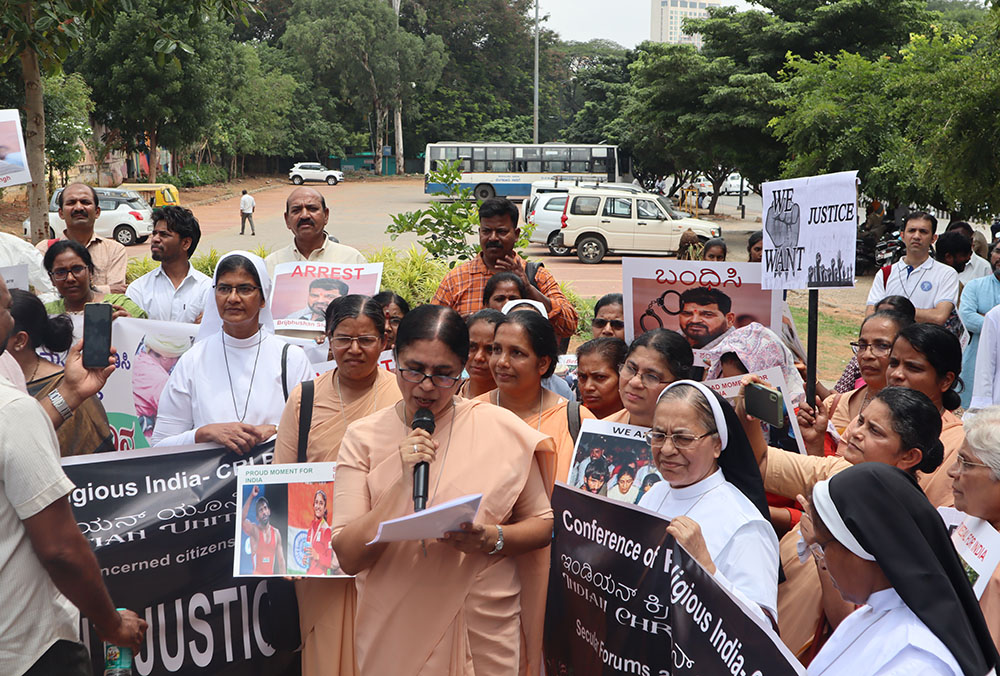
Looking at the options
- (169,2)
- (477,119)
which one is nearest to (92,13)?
(169,2)

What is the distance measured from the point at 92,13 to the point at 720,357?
5.67 metres

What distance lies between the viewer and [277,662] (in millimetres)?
3918

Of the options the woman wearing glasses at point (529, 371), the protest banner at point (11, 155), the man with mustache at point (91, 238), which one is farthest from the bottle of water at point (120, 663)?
the protest banner at point (11, 155)

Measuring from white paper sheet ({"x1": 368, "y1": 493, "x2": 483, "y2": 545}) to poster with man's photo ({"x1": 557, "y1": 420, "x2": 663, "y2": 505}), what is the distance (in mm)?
933

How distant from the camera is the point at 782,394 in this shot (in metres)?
3.65

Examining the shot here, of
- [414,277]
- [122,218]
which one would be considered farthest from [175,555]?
[122,218]

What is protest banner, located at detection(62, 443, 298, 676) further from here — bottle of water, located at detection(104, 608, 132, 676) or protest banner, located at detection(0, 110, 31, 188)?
protest banner, located at detection(0, 110, 31, 188)

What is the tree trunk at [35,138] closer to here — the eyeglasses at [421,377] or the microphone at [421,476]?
the eyeglasses at [421,377]

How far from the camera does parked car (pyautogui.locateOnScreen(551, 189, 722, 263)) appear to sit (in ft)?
82.0

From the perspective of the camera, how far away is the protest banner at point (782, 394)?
12.4 ft


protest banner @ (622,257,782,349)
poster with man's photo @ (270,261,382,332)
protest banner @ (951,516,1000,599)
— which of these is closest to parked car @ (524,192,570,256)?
poster with man's photo @ (270,261,382,332)

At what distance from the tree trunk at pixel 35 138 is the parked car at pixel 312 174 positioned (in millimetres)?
51861

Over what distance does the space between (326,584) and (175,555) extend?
756 mm

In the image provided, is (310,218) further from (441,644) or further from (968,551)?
(968,551)
